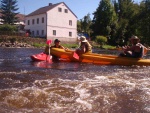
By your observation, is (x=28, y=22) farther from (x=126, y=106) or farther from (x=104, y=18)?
(x=126, y=106)

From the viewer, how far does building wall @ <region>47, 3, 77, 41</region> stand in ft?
148

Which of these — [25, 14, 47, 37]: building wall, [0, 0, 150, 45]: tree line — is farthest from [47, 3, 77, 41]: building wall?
[0, 0, 150, 45]: tree line

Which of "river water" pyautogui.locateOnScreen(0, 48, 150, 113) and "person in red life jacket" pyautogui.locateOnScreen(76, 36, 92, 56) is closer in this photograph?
"river water" pyautogui.locateOnScreen(0, 48, 150, 113)

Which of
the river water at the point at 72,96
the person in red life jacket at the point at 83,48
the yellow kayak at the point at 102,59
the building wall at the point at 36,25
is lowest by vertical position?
the river water at the point at 72,96

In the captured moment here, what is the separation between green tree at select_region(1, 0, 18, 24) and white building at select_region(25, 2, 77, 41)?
11787 mm

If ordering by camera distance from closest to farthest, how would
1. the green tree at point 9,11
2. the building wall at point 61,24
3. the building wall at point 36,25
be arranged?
the building wall at point 61,24 < the building wall at point 36,25 < the green tree at point 9,11

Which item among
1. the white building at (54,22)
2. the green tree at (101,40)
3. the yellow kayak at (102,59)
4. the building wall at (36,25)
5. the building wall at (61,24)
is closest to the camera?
the yellow kayak at (102,59)

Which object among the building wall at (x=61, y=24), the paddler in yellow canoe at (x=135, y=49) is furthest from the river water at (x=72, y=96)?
the building wall at (x=61, y=24)

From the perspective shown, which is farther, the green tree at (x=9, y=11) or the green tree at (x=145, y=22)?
the green tree at (x=9, y=11)

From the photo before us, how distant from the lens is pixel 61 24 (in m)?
47.1

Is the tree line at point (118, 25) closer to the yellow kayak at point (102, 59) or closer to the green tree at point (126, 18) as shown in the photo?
the green tree at point (126, 18)

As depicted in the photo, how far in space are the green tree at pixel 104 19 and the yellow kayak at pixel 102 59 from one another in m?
34.2

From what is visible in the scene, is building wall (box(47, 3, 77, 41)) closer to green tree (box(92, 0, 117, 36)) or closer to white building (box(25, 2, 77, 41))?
white building (box(25, 2, 77, 41))

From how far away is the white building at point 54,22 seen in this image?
44969 millimetres
